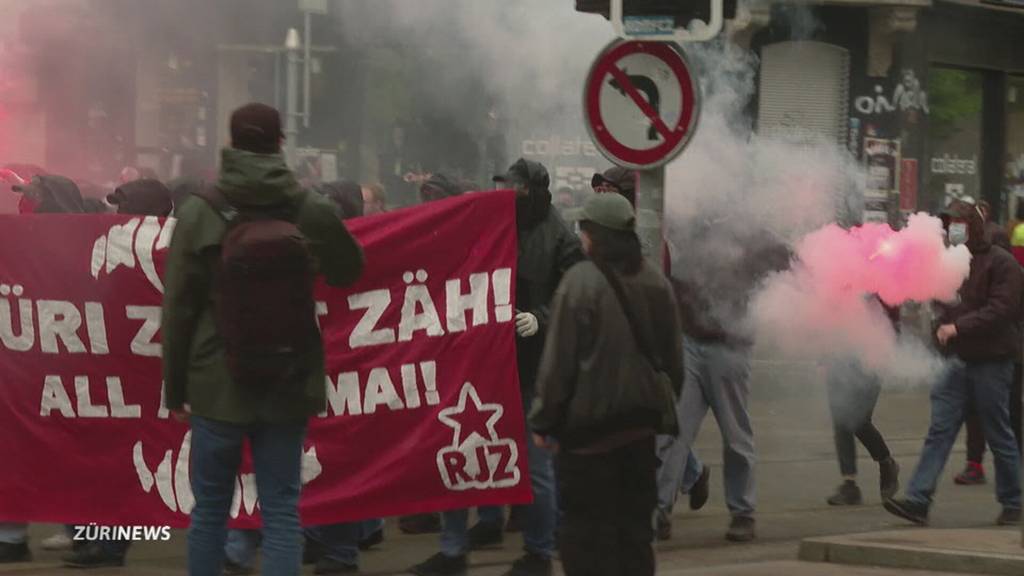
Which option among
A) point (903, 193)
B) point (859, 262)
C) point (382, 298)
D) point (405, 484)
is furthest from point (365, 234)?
point (903, 193)

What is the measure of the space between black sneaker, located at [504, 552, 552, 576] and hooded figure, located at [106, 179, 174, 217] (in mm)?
2098

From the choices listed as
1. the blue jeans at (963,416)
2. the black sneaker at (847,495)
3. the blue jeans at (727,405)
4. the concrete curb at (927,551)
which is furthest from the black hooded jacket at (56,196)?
the black sneaker at (847,495)

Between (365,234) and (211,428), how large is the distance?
6.83ft

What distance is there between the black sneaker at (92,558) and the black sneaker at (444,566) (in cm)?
124

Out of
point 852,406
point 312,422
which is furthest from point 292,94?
point 312,422

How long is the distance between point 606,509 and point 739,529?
3.10m

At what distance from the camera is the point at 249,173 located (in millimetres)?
5977

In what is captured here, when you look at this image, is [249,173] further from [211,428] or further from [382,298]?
[382,298]

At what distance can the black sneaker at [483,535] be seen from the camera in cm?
880

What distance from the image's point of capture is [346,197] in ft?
29.3

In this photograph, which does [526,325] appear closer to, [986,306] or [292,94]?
[986,306]

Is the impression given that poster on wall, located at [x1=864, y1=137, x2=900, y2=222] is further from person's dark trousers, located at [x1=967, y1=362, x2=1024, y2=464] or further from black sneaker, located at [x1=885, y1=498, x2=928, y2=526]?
black sneaker, located at [x1=885, y1=498, x2=928, y2=526]

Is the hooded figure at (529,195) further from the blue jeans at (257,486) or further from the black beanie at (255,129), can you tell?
the blue jeans at (257,486)
